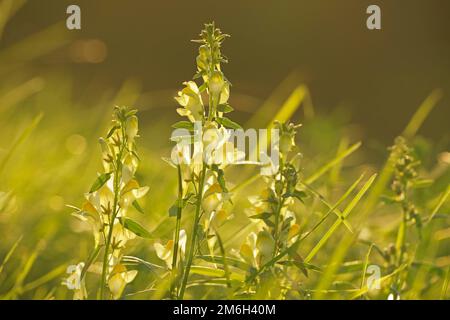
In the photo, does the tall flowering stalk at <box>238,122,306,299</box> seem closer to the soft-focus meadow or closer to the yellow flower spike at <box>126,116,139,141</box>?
the soft-focus meadow

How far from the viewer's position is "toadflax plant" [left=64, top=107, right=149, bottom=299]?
940 mm

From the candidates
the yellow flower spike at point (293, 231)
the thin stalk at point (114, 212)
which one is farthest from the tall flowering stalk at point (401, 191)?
the thin stalk at point (114, 212)

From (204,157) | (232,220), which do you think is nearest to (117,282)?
(204,157)

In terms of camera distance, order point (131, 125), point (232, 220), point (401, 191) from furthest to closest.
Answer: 1. point (232, 220)
2. point (401, 191)
3. point (131, 125)

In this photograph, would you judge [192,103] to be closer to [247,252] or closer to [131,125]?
[131,125]

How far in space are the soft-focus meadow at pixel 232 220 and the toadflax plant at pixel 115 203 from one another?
0.03m

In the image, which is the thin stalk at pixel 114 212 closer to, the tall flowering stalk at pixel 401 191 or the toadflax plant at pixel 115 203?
the toadflax plant at pixel 115 203

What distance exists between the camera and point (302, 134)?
365 centimetres

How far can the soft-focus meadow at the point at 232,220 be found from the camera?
1060mm

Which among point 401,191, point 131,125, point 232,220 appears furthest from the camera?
point 232,220

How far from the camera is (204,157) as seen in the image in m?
0.94

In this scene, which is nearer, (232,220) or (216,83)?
(216,83)

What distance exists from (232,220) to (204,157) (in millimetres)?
1121

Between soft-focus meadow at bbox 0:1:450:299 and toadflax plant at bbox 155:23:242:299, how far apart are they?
0.03m
